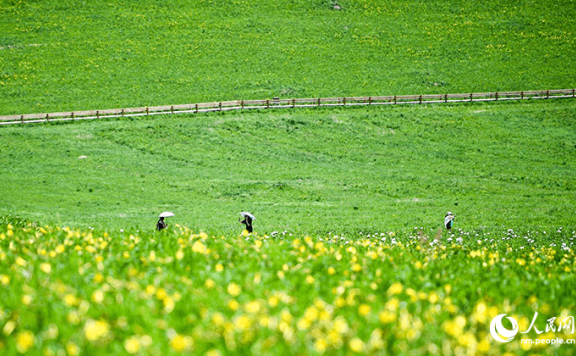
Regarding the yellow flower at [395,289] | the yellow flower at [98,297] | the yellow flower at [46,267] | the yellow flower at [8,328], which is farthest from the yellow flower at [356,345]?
the yellow flower at [46,267]

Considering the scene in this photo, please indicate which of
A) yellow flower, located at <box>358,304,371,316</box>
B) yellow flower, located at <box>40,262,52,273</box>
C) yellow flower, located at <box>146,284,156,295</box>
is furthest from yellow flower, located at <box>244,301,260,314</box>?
yellow flower, located at <box>40,262,52,273</box>

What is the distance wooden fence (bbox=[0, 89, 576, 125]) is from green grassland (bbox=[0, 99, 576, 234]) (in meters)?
1.64

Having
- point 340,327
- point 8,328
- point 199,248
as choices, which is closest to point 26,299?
point 8,328

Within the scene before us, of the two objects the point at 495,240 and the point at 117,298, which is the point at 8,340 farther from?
the point at 495,240

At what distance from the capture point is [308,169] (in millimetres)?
37812

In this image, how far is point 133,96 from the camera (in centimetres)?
5600

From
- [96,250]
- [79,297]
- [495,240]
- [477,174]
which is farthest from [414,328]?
[477,174]

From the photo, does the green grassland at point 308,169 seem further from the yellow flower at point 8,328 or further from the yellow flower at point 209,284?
the yellow flower at point 8,328

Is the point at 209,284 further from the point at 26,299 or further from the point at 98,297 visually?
the point at 26,299

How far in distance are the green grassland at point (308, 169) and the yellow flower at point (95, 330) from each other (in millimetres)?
18125

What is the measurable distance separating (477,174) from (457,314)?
102 ft

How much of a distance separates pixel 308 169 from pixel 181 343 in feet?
106

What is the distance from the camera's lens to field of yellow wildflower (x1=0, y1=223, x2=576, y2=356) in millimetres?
6074

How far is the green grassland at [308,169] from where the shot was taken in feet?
91.9
